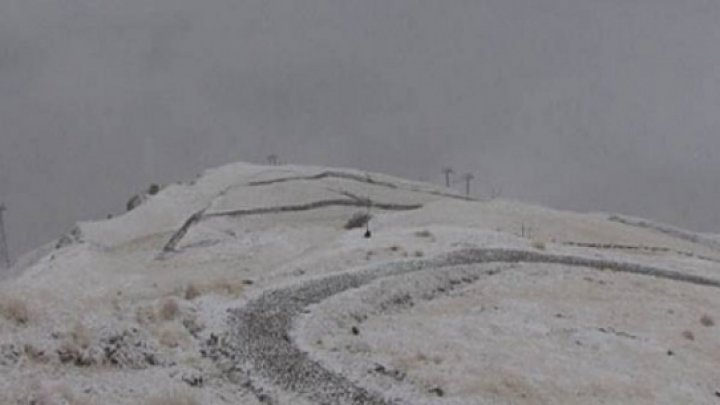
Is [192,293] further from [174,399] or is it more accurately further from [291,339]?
[174,399]

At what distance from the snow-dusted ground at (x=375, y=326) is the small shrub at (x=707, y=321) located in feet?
0.33

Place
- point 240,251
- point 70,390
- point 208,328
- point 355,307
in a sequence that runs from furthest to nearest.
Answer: point 240,251 < point 355,307 < point 208,328 < point 70,390

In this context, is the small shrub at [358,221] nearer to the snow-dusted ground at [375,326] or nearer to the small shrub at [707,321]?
the snow-dusted ground at [375,326]

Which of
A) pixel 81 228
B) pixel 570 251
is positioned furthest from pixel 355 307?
pixel 81 228

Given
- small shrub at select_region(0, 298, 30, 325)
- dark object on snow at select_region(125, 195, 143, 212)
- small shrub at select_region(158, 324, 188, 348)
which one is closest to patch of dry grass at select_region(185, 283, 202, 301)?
small shrub at select_region(158, 324, 188, 348)

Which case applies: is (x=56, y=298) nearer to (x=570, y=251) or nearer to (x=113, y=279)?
(x=113, y=279)

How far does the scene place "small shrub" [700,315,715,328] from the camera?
5112cm

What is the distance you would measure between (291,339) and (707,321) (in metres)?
24.7

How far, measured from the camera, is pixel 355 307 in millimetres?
44469

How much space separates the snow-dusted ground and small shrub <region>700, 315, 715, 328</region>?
3.9 inches

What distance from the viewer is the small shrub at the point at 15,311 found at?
31.5 m

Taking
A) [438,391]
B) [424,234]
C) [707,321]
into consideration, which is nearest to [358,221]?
[424,234]

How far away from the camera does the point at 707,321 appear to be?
51531 millimetres

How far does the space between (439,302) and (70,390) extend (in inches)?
1018
